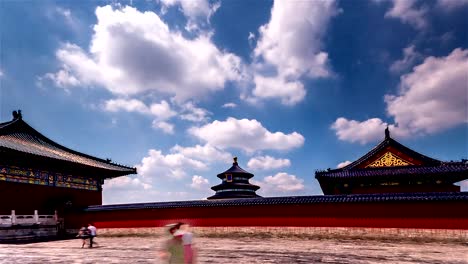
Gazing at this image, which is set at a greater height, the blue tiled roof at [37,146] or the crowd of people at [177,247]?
the blue tiled roof at [37,146]

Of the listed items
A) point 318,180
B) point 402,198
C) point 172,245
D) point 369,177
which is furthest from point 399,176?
point 172,245

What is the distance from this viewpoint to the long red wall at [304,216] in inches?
585

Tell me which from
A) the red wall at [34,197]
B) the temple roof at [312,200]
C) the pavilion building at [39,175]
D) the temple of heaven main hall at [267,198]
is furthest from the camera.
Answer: the pavilion building at [39,175]

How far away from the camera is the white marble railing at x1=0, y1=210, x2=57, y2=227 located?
60.9 feet

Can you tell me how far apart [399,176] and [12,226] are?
24172 mm

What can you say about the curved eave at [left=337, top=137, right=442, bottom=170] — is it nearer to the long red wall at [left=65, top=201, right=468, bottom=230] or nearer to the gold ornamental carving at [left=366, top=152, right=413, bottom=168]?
the gold ornamental carving at [left=366, top=152, right=413, bottom=168]

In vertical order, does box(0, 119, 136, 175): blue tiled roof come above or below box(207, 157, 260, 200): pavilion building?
above

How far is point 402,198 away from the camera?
51.0ft

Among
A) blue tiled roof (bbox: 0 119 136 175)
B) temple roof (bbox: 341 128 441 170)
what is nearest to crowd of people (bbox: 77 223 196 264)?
blue tiled roof (bbox: 0 119 136 175)

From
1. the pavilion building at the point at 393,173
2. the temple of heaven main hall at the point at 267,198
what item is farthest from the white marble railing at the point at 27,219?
the pavilion building at the point at 393,173

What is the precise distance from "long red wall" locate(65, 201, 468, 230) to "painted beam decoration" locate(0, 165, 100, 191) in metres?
2.83

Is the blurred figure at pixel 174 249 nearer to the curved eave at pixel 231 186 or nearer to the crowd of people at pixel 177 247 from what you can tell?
the crowd of people at pixel 177 247

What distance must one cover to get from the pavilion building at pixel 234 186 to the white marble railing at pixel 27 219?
1546cm

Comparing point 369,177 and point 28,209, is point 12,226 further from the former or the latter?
point 369,177
